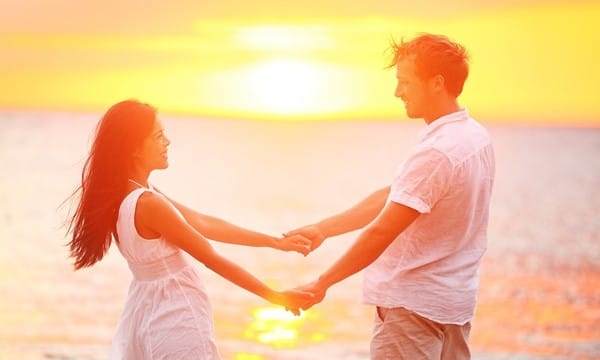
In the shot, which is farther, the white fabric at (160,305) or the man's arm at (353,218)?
the man's arm at (353,218)

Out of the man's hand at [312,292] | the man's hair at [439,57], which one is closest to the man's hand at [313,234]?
the man's hand at [312,292]

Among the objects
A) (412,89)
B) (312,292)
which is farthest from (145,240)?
(412,89)

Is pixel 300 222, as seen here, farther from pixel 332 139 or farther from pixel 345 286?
pixel 332 139

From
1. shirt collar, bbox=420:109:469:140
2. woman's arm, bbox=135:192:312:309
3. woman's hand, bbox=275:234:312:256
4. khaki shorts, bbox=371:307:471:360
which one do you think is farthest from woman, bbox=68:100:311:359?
woman's hand, bbox=275:234:312:256

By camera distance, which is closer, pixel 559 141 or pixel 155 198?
pixel 155 198

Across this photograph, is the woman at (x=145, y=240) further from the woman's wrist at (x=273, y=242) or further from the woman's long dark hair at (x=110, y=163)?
the woman's wrist at (x=273, y=242)

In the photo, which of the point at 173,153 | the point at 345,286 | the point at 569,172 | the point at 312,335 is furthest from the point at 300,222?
the point at 173,153

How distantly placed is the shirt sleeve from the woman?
74cm

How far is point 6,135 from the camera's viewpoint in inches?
3073

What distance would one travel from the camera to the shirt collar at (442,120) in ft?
14.4

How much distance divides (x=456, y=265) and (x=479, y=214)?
0.22 meters

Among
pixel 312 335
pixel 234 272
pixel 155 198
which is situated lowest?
pixel 312 335

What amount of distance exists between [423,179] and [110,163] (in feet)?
3.94

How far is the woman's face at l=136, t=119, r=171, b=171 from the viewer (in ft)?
14.5
